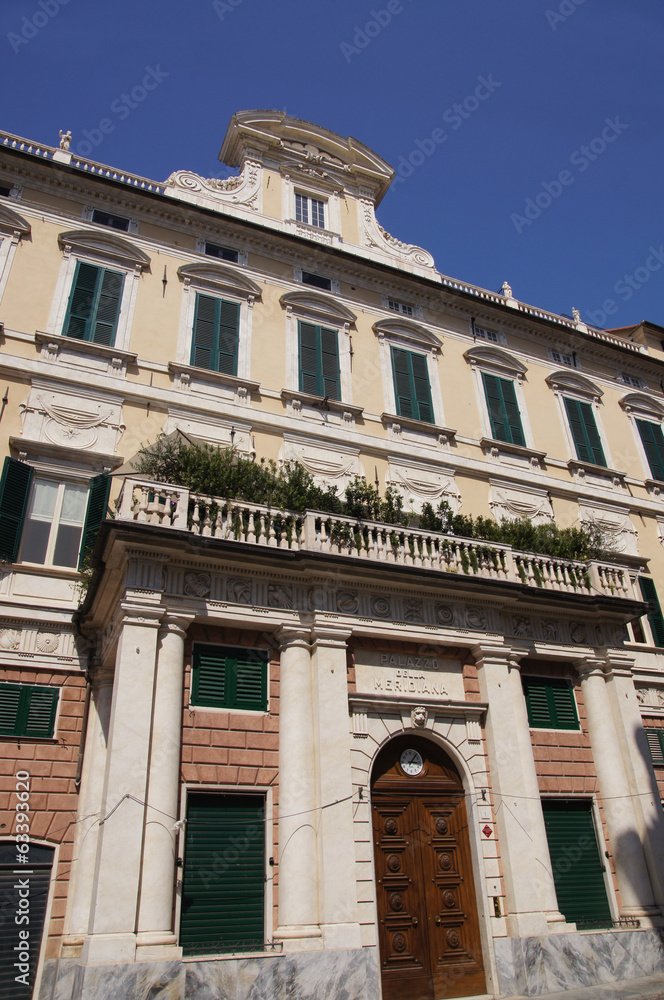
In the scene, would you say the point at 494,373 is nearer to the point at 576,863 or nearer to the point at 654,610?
the point at 654,610

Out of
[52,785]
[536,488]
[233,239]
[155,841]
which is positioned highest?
[233,239]

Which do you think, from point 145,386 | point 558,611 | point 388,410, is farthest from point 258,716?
point 388,410

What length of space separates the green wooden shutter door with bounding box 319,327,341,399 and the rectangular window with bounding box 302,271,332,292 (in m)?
Result: 1.67

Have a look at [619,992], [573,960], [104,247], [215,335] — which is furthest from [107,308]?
[619,992]

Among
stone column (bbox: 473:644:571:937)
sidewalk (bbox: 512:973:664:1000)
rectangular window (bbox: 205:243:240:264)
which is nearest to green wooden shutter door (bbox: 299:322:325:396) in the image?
rectangular window (bbox: 205:243:240:264)

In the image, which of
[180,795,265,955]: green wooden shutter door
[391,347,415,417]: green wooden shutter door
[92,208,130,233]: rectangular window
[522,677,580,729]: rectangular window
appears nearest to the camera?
[180,795,265,955]: green wooden shutter door

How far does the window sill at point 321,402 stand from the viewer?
17734mm

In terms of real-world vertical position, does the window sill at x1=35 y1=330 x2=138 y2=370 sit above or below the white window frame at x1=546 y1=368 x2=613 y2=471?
below

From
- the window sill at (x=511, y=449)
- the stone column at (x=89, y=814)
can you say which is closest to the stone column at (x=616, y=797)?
the window sill at (x=511, y=449)

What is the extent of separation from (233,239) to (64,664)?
39.2 ft

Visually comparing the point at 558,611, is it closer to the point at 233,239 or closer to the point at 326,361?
the point at 326,361

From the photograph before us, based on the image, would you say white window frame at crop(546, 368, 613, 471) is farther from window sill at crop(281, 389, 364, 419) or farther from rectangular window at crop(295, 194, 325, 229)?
rectangular window at crop(295, 194, 325, 229)

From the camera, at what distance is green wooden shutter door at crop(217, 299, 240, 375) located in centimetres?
1758

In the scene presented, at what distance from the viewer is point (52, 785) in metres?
12.1
